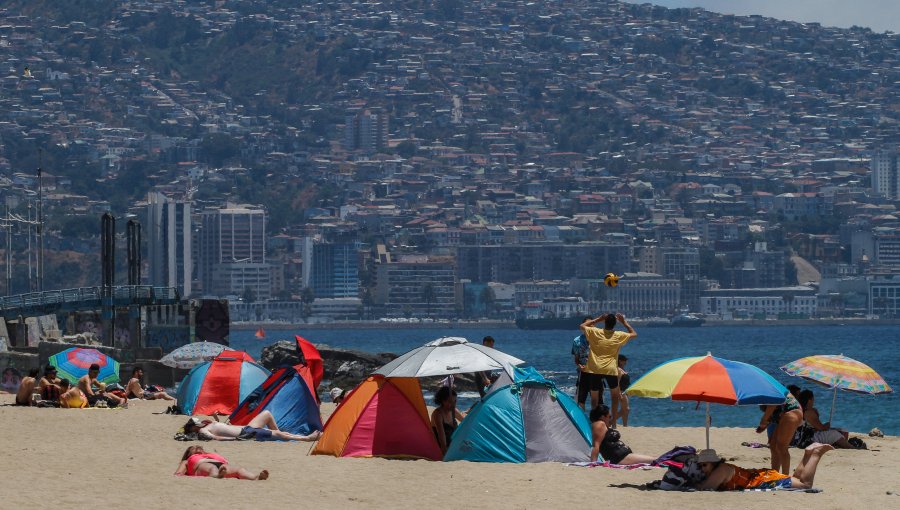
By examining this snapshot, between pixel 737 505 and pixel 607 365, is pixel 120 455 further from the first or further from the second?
pixel 737 505

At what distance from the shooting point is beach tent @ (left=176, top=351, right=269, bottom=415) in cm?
2567

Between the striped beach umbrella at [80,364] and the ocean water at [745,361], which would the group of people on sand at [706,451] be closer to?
the ocean water at [745,361]

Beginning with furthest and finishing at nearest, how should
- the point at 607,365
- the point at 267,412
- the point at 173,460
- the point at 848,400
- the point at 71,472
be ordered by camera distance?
the point at 848,400 → the point at 267,412 → the point at 607,365 → the point at 173,460 → the point at 71,472

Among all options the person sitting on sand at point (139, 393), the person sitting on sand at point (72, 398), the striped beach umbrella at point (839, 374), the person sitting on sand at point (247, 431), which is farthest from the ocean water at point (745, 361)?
the person sitting on sand at point (72, 398)

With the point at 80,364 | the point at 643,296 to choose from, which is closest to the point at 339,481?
the point at 80,364

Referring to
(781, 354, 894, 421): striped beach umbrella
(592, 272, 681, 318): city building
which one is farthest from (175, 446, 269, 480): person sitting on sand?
(592, 272, 681, 318): city building

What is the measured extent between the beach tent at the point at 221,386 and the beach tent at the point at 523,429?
260 inches

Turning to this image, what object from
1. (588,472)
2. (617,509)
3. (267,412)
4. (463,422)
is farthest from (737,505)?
(267,412)

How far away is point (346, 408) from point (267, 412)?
7.10 feet

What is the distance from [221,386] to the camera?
84.8 ft

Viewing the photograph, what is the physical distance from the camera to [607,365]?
20406mm

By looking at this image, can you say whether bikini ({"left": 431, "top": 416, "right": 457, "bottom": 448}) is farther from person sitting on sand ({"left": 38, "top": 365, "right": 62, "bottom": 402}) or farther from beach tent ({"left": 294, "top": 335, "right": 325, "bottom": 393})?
person sitting on sand ({"left": 38, "top": 365, "right": 62, "bottom": 402})

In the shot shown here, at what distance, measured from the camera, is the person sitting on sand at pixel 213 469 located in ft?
56.4

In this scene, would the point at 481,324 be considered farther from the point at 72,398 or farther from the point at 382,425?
the point at 382,425
